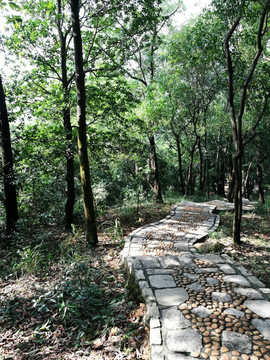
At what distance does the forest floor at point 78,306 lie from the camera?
2328mm

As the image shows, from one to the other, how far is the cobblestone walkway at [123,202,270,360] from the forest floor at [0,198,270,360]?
272 mm

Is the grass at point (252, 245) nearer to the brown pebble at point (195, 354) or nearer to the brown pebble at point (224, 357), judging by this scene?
the brown pebble at point (224, 357)

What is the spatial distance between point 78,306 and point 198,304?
58.2 inches

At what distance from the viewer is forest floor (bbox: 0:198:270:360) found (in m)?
2.33

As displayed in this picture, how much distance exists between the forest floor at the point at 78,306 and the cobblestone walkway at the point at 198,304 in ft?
0.89

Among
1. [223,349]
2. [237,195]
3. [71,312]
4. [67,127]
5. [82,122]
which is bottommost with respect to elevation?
[71,312]

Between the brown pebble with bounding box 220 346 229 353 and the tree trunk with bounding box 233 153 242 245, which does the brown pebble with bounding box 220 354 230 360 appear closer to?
the brown pebble with bounding box 220 346 229 353

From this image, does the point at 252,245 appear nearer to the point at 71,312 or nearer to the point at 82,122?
the point at 71,312

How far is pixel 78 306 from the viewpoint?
2797mm

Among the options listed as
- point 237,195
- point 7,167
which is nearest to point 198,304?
point 237,195

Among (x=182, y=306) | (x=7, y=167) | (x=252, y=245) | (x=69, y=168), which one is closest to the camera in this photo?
(x=182, y=306)

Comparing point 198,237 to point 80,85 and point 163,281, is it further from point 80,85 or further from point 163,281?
point 80,85

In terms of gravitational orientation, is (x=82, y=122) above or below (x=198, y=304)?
above

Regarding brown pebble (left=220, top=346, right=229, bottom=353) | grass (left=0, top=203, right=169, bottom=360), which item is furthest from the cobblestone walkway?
grass (left=0, top=203, right=169, bottom=360)
